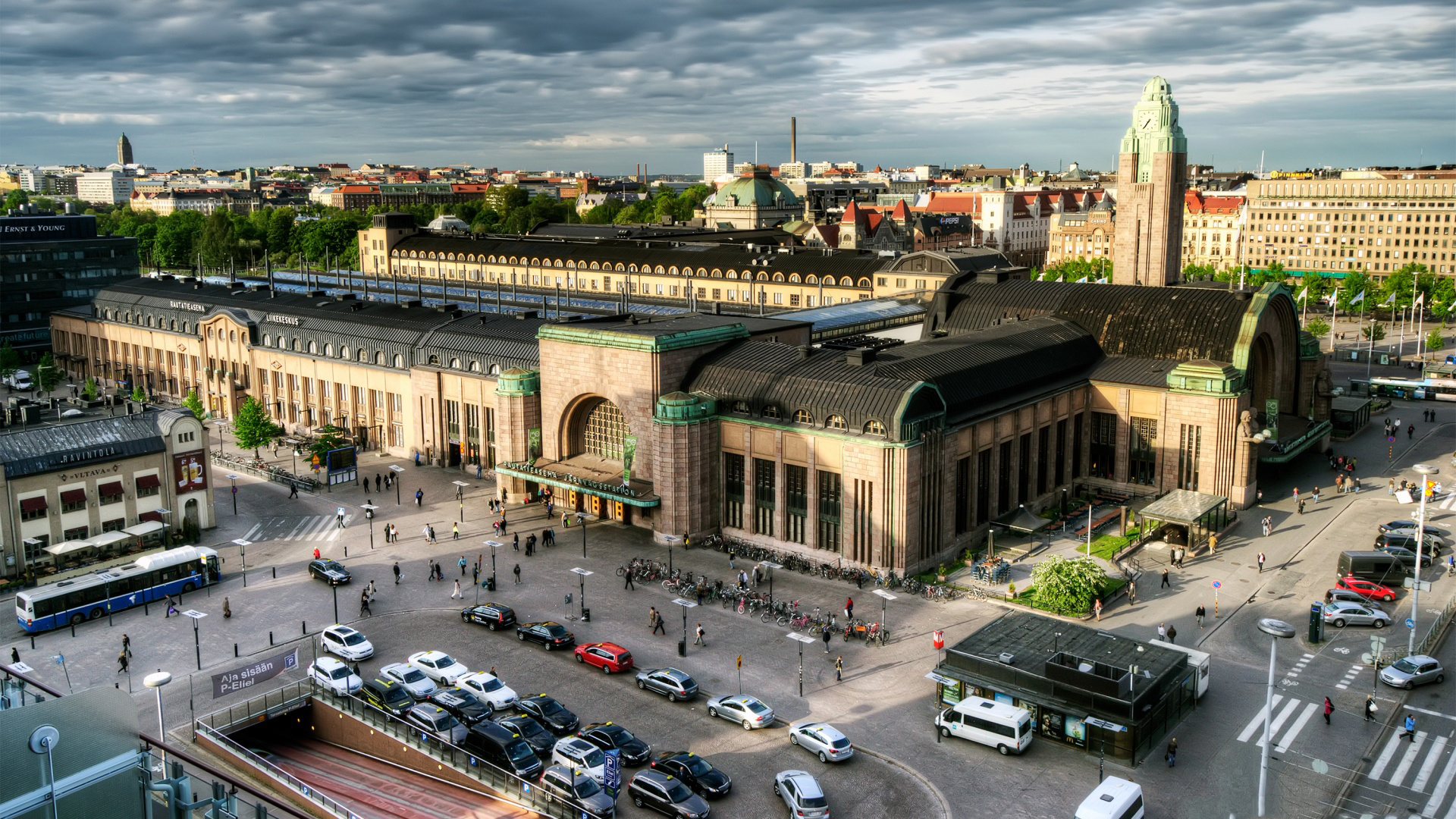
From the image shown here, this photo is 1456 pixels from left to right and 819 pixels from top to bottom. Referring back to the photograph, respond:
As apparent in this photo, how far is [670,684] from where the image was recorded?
52688 millimetres

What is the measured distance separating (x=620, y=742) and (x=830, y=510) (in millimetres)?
26458

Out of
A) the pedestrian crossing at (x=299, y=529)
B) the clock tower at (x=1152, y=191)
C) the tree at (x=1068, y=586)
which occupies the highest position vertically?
the clock tower at (x=1152, y=191)

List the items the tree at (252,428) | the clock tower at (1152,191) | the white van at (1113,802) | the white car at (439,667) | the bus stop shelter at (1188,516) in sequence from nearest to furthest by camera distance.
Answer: the white van at (1113,802)
the white car at (439,667)
the bus stop shelter at (1188,516)
the tree at (252,428)
the clock tower at (1152,191)

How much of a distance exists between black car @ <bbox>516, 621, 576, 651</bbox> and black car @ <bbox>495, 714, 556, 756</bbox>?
8.88 metres

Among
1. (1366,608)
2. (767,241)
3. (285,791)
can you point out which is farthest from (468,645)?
(767,241)

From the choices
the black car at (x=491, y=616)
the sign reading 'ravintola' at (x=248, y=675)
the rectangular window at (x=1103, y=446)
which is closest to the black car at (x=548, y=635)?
the black car at (x=491, y=616)

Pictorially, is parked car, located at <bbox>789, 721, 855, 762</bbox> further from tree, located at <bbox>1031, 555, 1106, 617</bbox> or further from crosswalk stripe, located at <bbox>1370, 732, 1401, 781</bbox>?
crosswalk stripe, located at <bbox>1370, 732, 1401, 781</bbox>

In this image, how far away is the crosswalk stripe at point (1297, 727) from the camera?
4753 centimetres

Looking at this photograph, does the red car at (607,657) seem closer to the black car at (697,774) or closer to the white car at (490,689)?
the white car at (490,689)

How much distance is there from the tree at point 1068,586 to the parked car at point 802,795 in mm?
23202

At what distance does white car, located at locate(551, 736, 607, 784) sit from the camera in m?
44.3

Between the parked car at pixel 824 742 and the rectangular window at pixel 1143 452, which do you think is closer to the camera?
the parked car at pixel 824 742

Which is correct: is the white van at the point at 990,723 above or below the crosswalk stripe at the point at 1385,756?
above

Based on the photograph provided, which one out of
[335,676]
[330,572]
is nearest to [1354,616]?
[335,676]
